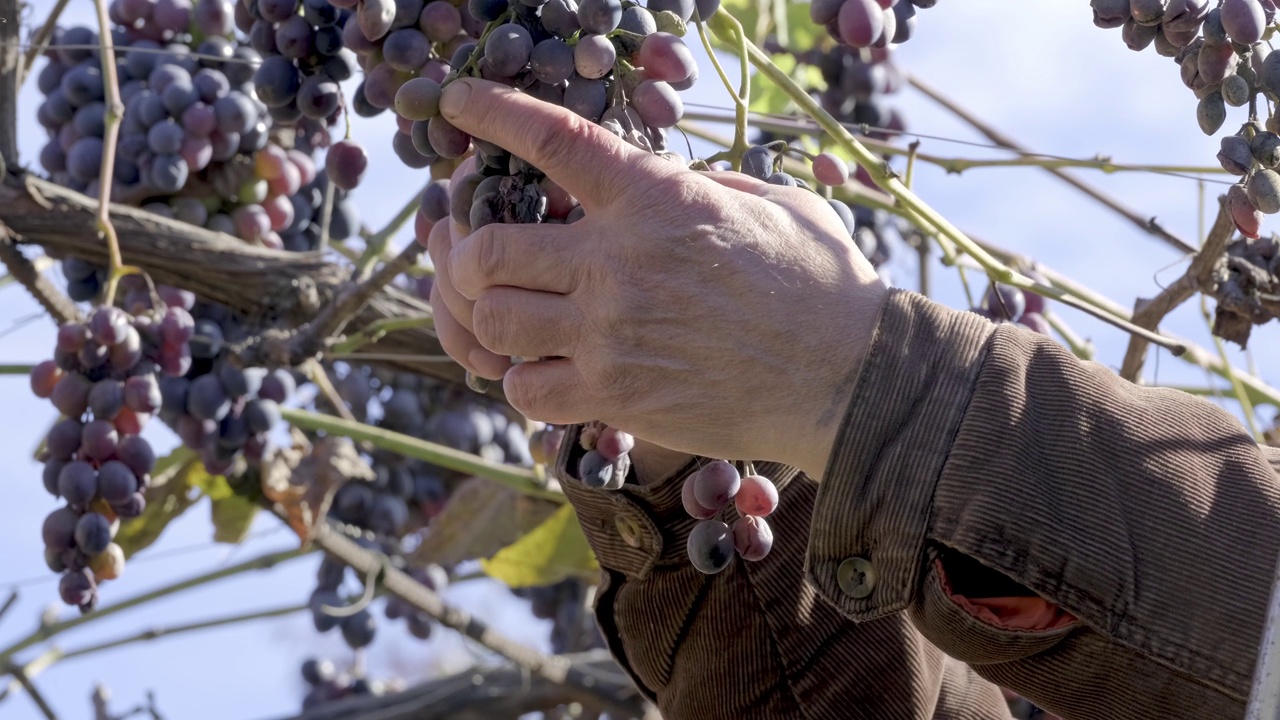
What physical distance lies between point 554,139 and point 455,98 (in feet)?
0.30

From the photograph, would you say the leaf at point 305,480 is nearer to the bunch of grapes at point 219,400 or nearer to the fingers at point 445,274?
the bunch of grapes at point 219,400

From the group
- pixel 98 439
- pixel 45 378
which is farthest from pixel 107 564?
pixel 45 378

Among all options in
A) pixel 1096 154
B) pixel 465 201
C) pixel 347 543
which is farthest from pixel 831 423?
pixel 347 543

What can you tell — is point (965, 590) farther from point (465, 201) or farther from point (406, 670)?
point (406, 670)

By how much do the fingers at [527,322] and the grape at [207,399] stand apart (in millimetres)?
1111

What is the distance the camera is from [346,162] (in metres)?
1.57

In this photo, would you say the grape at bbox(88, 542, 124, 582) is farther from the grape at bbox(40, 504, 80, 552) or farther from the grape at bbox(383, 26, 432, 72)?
the grape at bbox(383, 26, 432, 72)

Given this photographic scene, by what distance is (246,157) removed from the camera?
228cm

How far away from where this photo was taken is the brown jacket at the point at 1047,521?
3.31ft

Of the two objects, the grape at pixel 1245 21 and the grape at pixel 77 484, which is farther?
the grape at pixel 77 484

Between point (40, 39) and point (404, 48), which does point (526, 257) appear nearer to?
point (404, 48)

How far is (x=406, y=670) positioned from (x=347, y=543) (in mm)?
1452

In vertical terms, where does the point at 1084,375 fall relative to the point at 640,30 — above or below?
below

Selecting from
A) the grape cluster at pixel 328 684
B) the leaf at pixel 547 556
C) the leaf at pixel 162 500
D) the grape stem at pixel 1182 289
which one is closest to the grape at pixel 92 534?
the leaf at pixel 162 500
